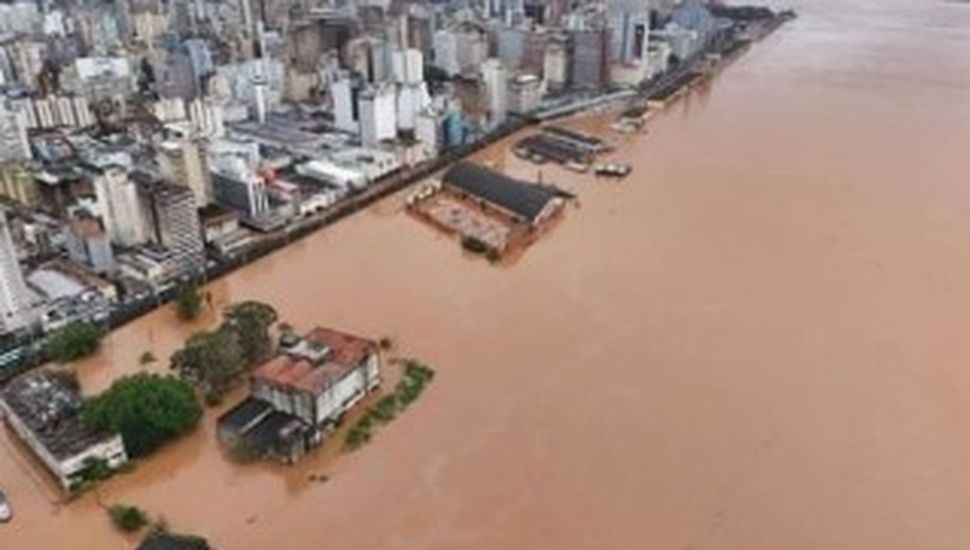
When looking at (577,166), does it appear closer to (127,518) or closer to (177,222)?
(177,222)

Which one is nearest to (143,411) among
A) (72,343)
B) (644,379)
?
(72,343)

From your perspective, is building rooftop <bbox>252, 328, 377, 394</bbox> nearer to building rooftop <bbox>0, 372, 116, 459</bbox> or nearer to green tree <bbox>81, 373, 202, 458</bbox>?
green tree <bbox>81, 373, 202, 458</bbox>

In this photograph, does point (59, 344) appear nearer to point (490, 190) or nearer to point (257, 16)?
point (490, 190)

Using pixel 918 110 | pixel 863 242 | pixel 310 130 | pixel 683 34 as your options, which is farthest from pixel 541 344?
pixel 683 34

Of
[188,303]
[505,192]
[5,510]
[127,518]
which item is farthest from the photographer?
[505,192]

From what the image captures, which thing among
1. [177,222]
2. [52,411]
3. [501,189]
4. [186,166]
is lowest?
[52,411]

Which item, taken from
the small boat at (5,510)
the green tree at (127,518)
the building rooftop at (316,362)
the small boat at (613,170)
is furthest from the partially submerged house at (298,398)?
the small boat at (613,170)

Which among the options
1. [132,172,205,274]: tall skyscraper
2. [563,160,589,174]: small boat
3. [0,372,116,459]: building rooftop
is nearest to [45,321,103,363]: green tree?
[0,372,116,459]: building rooftop
